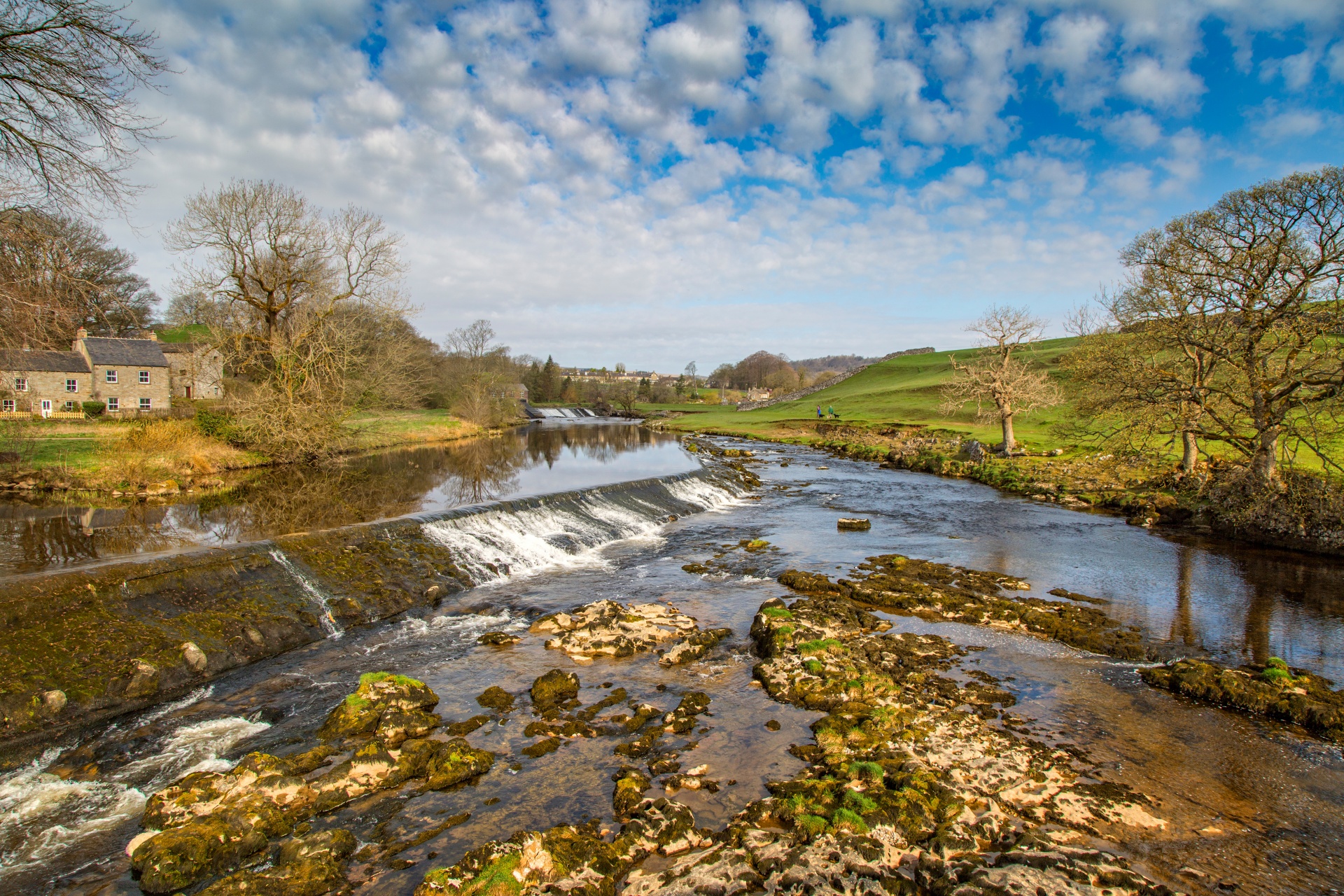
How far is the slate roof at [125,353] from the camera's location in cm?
4431

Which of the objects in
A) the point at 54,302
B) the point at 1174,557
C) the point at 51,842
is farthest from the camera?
the point at 1174,557

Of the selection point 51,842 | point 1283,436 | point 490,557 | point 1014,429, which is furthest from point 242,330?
point 1014,429

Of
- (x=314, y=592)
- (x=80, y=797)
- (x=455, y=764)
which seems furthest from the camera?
(x=314, y=592)

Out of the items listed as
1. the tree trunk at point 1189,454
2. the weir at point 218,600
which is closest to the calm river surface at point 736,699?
the weir at point 218,600

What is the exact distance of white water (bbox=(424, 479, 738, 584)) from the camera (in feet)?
45.5

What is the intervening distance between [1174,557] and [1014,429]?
81.7ft

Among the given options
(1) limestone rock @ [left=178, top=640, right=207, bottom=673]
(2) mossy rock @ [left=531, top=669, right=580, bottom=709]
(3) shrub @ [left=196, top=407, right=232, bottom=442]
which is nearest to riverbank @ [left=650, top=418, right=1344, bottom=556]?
(2) mossy rock @ [left=531, top=669, right=580, bottom=709]

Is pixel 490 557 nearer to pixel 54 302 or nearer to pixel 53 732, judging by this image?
pixel 53 732

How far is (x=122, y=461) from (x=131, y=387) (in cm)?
3628

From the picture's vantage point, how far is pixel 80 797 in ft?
18.7

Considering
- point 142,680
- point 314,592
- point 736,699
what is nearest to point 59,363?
point 314,592

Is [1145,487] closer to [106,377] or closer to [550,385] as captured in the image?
[106,377]

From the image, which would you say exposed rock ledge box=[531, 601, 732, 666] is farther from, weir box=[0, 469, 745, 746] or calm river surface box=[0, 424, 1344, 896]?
weir box=[0, 469, 745, 746]

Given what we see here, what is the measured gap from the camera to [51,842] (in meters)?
5.07
